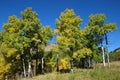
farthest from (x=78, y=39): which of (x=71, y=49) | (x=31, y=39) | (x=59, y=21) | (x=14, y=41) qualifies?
(x=14, y=41)

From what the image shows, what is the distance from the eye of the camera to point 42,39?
45.1 meters

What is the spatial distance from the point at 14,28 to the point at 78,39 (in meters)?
11.7

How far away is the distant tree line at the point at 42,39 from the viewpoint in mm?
40344

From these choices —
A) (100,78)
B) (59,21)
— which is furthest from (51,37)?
(100,78)

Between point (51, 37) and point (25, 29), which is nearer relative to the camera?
point (25, 29)

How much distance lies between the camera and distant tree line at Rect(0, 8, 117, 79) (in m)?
40.3

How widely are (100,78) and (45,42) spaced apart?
888 inches

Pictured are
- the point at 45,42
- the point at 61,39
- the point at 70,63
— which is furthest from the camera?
the point at 45,42

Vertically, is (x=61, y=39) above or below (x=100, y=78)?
above

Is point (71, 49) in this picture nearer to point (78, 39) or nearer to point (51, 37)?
point (78, 39)

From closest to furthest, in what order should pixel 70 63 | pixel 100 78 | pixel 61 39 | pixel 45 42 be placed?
pixel 100 78 < pixel 61 39 < pixel 70 63 < pixel 45 42

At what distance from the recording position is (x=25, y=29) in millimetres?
41188

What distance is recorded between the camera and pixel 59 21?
138 ft

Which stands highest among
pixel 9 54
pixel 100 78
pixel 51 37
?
pixel 51 37
